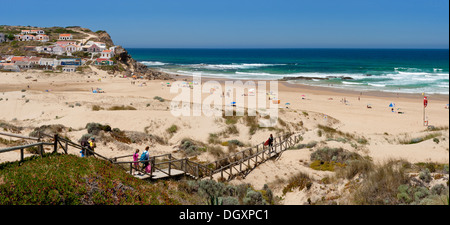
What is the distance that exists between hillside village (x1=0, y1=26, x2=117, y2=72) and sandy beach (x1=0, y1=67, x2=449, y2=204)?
9.61m

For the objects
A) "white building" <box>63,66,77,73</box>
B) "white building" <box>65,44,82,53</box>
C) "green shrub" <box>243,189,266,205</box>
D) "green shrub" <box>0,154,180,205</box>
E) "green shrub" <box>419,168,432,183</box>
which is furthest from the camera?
"white building" <box>65,44,82,53</box>

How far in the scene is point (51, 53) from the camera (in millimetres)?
73250

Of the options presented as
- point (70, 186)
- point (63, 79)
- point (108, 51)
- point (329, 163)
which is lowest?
point (329, 163)

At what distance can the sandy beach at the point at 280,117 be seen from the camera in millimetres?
13023

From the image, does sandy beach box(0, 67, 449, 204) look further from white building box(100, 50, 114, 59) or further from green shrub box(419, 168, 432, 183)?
white building box(100, 50, 114, 59)

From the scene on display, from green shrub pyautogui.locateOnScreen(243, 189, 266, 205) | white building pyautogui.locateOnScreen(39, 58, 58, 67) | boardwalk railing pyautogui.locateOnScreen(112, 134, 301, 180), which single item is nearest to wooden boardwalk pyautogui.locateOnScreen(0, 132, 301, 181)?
boardwalk railing pyautogui.locateOnScreen(112, 134, 301, 180)

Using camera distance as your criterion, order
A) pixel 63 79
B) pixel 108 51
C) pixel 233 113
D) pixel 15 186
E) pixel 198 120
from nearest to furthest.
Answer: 1. pixel 15 186
2. pixel 198 120
3. pixel 233 113
4. pixel 63 79
5. pixel 108 51

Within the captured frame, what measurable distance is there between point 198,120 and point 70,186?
48.2 ft

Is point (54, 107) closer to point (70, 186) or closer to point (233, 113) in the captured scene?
point (233, 113)

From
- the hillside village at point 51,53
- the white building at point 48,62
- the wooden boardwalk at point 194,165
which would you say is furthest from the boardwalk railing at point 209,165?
the white building at point 48,62

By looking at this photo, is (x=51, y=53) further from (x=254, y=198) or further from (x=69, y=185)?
(x=69, y=185)

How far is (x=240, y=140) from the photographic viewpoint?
1770cm

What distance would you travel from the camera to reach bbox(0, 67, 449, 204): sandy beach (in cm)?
1302

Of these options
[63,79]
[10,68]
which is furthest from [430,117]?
[10,68]
